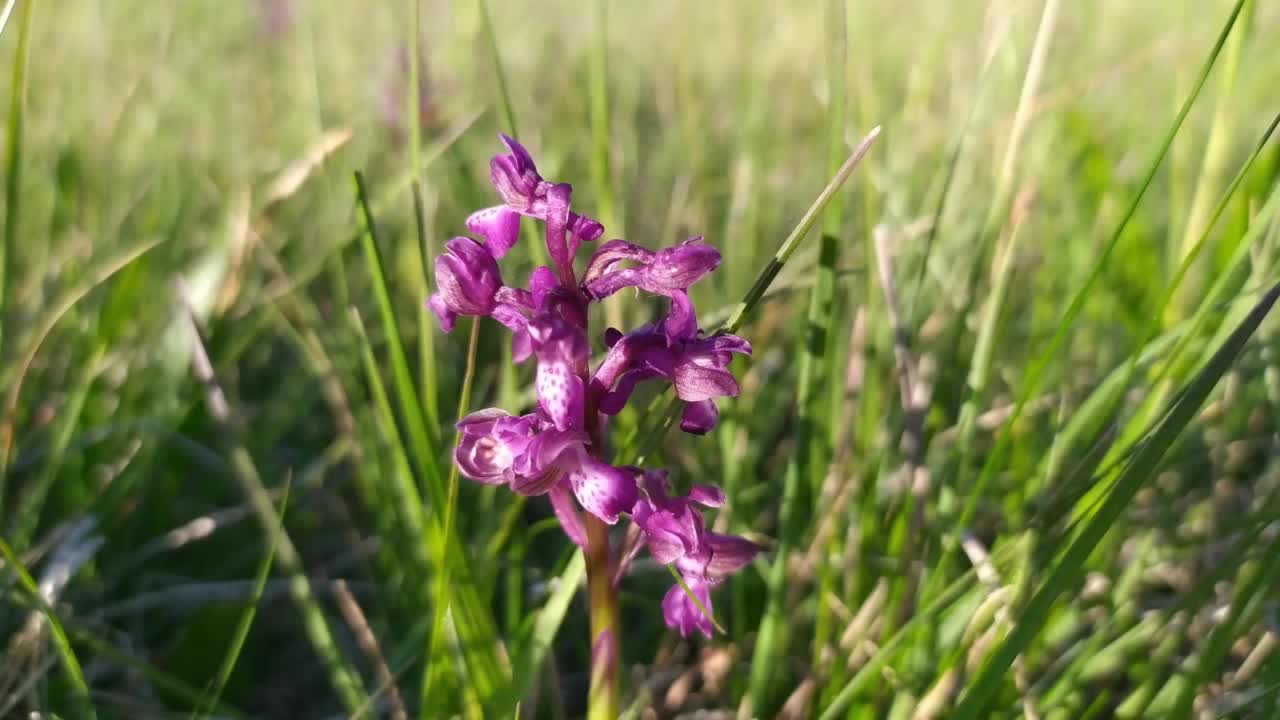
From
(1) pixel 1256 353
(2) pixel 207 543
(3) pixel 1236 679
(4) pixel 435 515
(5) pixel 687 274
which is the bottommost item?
(2) pixel 207 543

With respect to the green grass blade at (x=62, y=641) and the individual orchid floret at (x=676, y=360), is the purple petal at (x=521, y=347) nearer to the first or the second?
the individual orchid floret at (x=676, y=360)

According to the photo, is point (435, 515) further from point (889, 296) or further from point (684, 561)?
point (889, 296)

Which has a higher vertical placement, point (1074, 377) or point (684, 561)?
point (684, 561)

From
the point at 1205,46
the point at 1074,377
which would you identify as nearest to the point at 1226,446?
the point at 1074,377

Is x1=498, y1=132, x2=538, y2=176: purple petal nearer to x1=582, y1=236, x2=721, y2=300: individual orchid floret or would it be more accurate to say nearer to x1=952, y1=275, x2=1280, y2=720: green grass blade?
x1=582, y1=236, x2=721, y2=300: individual orchid floret

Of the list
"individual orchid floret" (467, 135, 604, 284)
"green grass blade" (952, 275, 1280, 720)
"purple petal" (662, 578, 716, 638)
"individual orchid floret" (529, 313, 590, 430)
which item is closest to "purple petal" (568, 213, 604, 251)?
"individual orchid floret" (467, 135, 604, 284)

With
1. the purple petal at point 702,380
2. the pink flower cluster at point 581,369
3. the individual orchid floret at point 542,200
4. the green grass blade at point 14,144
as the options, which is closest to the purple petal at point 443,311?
the pink flower cluster at point 581,369

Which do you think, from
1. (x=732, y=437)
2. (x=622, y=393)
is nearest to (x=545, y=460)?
(x=622, y=393)

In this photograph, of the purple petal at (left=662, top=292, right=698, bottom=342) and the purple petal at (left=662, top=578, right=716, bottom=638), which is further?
the purple petal at (left=662, top=578, right=716, bottom=638)
